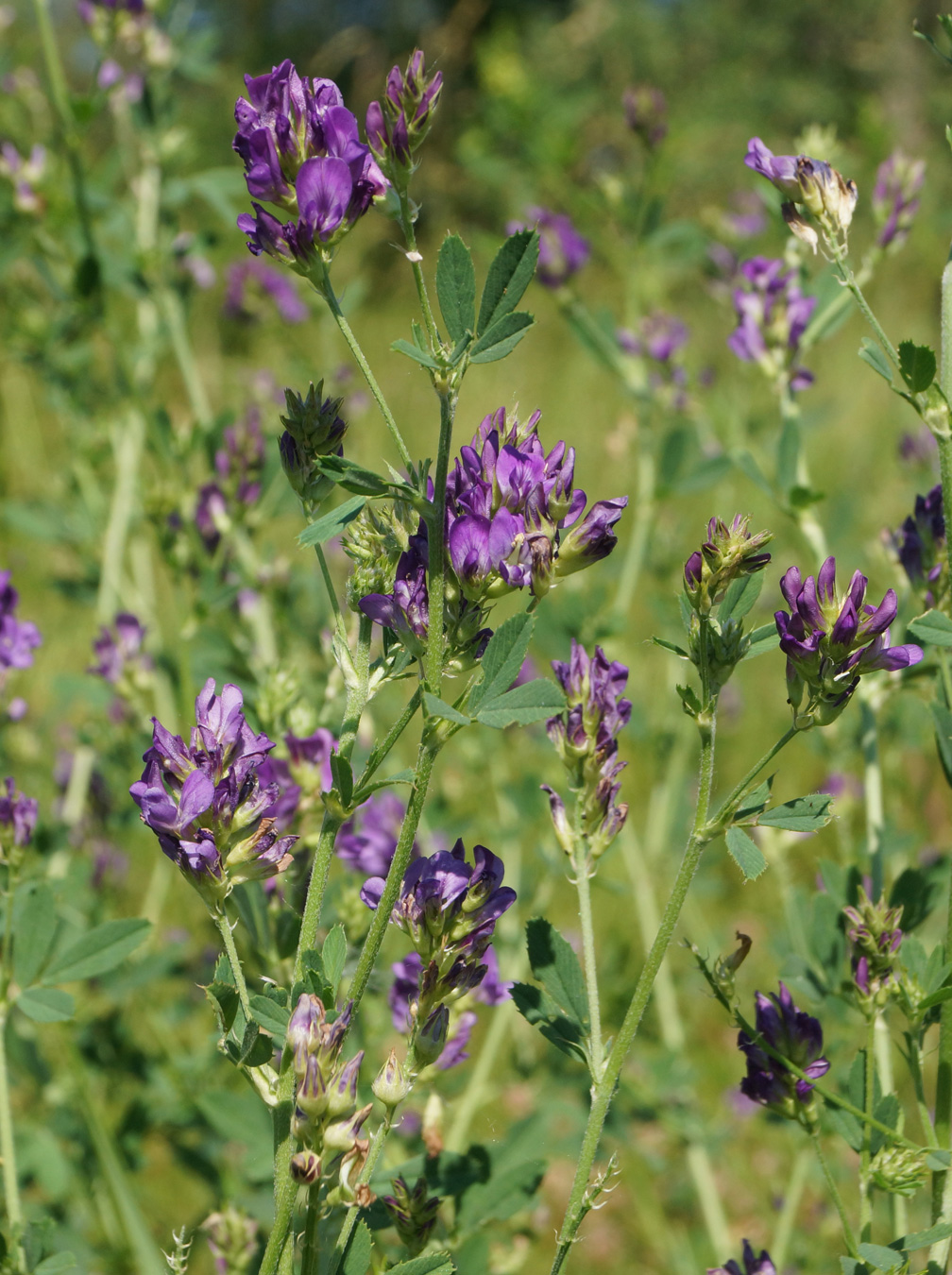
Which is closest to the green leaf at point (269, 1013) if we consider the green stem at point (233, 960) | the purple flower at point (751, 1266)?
the green stem at point (233, 960)

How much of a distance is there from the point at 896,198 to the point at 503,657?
140 centimetres

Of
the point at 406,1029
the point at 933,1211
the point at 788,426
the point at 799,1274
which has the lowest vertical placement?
the point at 799,1274

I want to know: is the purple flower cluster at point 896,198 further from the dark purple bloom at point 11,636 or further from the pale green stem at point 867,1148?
the dark purple bloom at point 11,636

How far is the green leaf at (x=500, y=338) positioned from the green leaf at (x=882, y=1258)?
93 cm

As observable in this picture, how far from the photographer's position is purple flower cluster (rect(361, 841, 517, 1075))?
3.49 feet

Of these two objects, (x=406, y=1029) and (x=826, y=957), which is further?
A: (x=826, y=957)

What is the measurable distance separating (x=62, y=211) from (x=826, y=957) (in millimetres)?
2497

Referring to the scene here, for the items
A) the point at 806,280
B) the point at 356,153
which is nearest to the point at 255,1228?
the point at 356,153

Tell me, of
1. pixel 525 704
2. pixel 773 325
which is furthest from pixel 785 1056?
pixel 773 325

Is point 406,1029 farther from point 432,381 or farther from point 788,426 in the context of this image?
point 788,426

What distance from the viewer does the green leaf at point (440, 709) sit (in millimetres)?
968

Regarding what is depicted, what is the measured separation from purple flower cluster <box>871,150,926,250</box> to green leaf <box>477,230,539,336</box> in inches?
44.9

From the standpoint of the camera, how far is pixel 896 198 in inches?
78.7

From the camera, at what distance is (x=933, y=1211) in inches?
46.4
